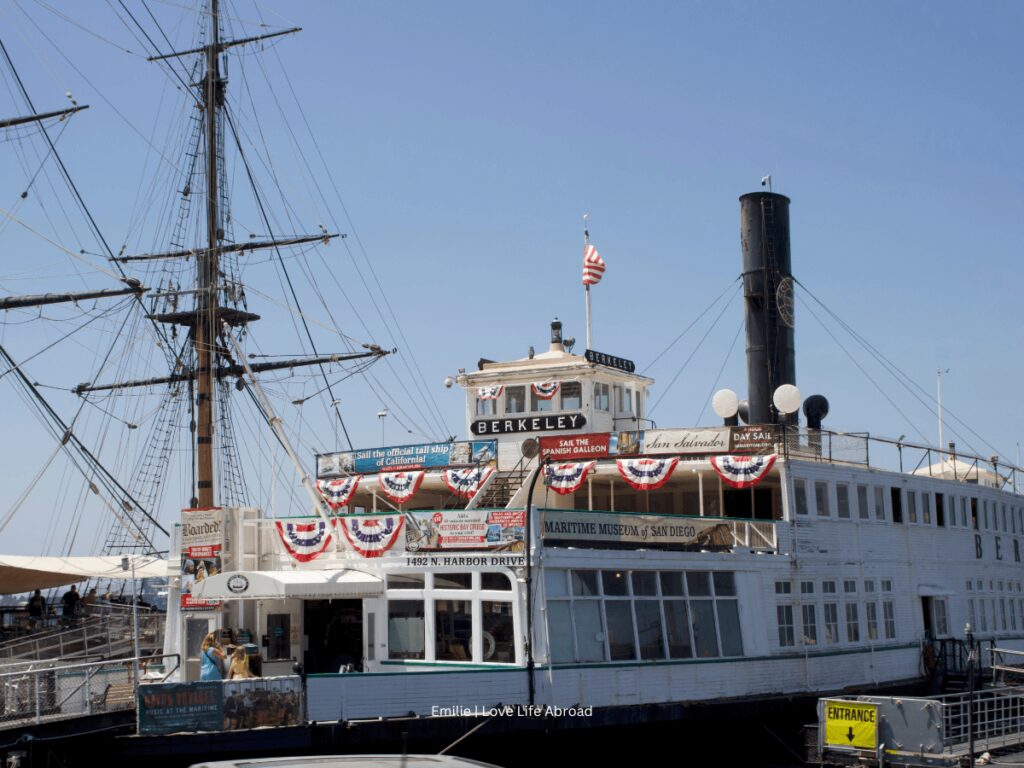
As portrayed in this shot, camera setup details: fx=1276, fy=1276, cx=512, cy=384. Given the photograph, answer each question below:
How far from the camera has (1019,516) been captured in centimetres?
3509

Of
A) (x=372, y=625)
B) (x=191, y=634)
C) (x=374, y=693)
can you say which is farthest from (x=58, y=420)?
(x=374, y=693)

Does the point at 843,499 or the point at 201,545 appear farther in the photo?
the point at 843,499

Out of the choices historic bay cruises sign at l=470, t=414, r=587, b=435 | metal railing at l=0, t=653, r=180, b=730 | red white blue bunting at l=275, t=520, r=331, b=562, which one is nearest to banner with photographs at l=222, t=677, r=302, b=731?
metal railing at l=0, t=653, r=180, b=730

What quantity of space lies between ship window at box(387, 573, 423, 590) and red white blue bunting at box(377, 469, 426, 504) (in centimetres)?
662

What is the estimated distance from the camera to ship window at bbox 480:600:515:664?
19734 mm

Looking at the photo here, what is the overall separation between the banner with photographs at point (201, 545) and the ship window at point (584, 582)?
6.45 metres

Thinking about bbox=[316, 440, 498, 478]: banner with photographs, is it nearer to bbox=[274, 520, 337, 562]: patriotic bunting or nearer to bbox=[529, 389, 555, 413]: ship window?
bbox=[529, 389, 555, 413]: ship window

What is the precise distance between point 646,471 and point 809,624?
4258 millimetres

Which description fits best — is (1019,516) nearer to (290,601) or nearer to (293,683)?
(290,601)

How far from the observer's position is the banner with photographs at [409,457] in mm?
27531

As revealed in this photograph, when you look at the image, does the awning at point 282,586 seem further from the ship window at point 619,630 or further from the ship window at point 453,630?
the ship window at point 619,630

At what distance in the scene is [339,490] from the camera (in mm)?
28156

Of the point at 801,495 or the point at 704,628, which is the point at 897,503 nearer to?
the point at 801,495

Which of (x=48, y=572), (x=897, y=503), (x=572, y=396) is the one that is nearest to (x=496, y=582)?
(x=572, y=396)
